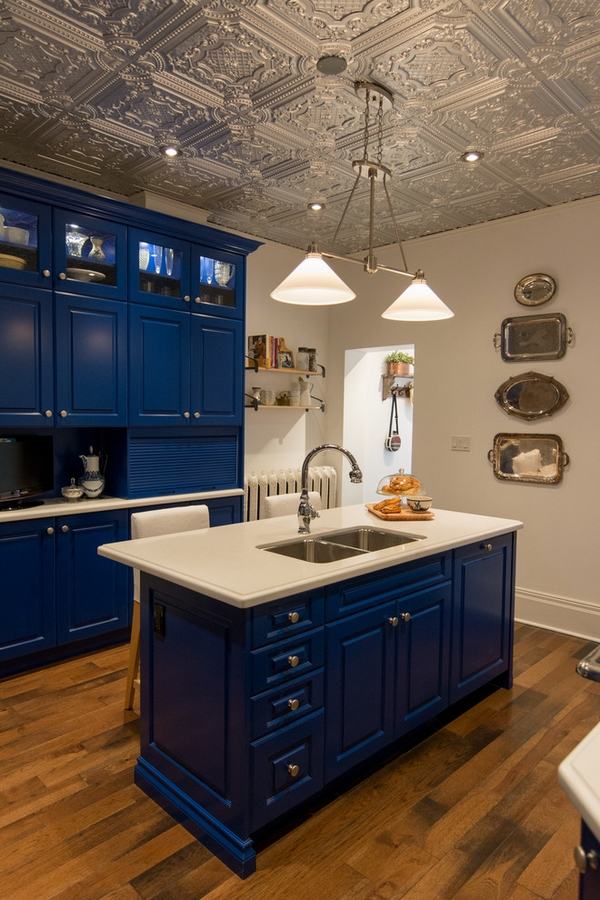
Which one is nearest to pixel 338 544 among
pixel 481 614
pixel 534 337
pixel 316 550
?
pixel 316 550

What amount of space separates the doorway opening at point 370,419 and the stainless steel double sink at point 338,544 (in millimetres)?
2593

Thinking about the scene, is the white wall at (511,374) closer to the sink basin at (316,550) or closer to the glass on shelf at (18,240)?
the sink basin at (316,550)

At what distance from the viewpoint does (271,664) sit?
191cm

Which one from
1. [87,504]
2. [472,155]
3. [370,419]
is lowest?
[87,504]

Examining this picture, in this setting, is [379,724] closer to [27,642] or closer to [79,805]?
[79,805]

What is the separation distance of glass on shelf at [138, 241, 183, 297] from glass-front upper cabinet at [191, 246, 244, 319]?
0.12 m

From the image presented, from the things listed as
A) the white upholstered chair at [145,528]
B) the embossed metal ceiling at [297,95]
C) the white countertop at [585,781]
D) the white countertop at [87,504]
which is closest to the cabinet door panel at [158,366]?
the white countertop at [87,504]

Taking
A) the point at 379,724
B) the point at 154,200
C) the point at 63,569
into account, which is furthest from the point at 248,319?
the point at 379,724

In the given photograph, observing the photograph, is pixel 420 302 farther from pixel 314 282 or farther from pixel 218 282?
pixel 218 282

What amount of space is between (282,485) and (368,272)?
2.67m

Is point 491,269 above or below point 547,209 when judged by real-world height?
below

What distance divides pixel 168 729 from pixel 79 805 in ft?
1.38

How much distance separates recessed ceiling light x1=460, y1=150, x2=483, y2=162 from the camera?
3.25 m

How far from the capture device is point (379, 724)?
2324 mm
